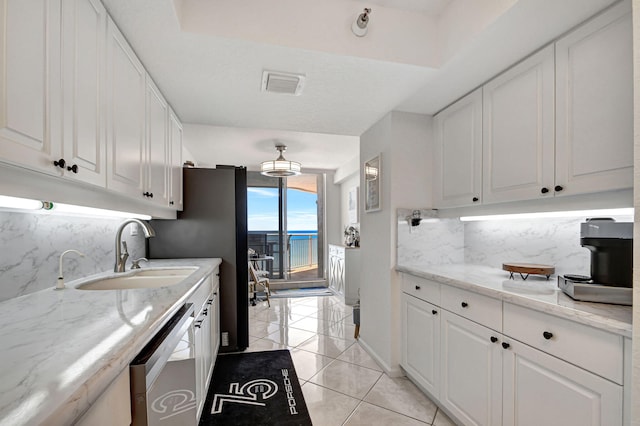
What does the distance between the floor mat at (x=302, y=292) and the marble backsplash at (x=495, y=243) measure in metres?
3.31

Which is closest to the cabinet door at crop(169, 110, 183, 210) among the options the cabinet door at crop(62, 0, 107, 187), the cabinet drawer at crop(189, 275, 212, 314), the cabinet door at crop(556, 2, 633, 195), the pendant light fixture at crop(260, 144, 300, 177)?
the cabinet drawer at crop(189, 275, 212, 314)

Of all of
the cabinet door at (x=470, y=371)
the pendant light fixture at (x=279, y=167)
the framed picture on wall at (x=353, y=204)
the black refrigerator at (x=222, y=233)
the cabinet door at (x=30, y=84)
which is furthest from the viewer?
the framed picture on wall at (x=353, y=204)

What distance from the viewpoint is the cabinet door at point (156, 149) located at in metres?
1.97

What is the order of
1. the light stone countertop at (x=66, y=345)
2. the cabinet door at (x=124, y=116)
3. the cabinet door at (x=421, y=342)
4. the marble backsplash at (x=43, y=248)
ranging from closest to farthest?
1. the light stone countertop at (x=66, y=345)
2. the marble backsplash at (x=43, y=248)
3. the cabinet door at (x=124, y=116)
4. the cabinet door at (x=421, y=342)

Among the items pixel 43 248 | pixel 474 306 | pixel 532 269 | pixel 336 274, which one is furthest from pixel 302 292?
pixel 43 248

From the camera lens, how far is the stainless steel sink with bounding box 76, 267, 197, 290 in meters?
1.73

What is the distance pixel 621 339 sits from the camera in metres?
1.06

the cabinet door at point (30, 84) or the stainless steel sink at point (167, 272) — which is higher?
the cabinet door at point (30, 84)

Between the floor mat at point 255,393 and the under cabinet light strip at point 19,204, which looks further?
the floor mat at point 255,393

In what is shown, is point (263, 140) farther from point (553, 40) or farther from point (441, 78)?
point (553, 40)

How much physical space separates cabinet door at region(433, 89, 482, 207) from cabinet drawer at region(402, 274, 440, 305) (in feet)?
2.12

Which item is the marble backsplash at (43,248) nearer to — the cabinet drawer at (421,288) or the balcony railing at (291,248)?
the cabinet drawer at (421,288)

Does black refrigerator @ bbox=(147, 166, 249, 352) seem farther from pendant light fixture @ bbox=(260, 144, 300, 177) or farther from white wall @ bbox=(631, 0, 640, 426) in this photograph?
white wall @ bbox=(631, 0, 640, 426)

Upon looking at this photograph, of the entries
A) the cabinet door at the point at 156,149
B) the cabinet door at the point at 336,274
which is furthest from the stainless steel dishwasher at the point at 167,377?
the cabinet door at the point at 336,274
